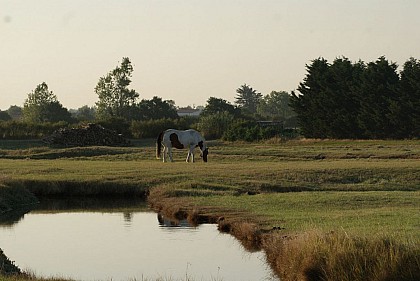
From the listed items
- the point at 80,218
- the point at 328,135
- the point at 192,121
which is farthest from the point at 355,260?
the point at 192,121

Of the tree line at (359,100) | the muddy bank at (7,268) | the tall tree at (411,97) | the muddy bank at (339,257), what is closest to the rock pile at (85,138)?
the tree line at (359,100)

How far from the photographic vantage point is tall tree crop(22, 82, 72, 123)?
106m

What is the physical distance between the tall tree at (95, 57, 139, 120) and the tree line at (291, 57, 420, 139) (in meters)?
28.6

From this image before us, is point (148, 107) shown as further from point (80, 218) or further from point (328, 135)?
point (80, 218)

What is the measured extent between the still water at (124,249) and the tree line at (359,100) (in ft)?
150

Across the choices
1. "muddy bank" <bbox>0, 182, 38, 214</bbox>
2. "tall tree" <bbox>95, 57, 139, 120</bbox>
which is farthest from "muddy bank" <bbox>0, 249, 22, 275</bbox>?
"tall tree" <bbox>95, 57, 139, 120</bbox>

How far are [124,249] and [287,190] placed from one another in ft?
41.6

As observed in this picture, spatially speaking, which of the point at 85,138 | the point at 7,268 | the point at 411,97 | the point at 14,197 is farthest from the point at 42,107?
the point at 7,268

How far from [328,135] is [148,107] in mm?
40133

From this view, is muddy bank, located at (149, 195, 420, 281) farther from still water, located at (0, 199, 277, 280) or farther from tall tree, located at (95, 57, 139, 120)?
tall tree, located at (95, 57, 139, 120)

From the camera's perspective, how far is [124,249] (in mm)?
25328

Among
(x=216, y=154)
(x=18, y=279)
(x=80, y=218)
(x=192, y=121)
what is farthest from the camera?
(x=192, y=121)

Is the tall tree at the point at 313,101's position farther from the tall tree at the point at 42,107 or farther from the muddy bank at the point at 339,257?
the muddy bank at the point at 339,257

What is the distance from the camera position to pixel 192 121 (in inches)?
3826
